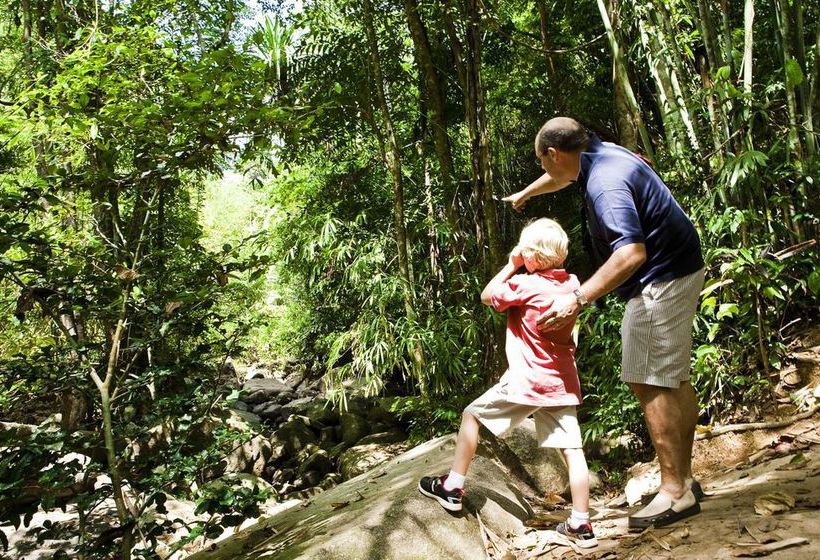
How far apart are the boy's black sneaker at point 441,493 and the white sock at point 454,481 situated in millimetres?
13

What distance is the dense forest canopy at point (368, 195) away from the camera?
2256mm

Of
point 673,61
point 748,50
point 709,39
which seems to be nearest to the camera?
point 748,50

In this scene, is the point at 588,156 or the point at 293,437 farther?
the point at 293,437

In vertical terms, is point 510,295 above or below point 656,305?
above

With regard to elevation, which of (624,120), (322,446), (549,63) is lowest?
(322,446)

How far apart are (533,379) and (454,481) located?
20.0 inches

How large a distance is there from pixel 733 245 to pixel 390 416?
5628 millimetres

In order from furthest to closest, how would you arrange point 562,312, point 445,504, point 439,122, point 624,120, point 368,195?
point 368,195 < point 439,122 < point 624,120 < point 445,504 < point 562,312

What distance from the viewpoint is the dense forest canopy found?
226cm

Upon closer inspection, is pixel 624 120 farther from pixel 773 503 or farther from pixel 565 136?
pixel 773 503

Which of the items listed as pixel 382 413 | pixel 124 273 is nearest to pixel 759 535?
pixel 124 273

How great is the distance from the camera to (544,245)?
225cm

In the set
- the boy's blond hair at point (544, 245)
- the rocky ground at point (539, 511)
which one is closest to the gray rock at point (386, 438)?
the rocky ground at point (539, 511)

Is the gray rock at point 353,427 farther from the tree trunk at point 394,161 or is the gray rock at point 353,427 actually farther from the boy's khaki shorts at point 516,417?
the boy's khaki shorts at point 516,417
